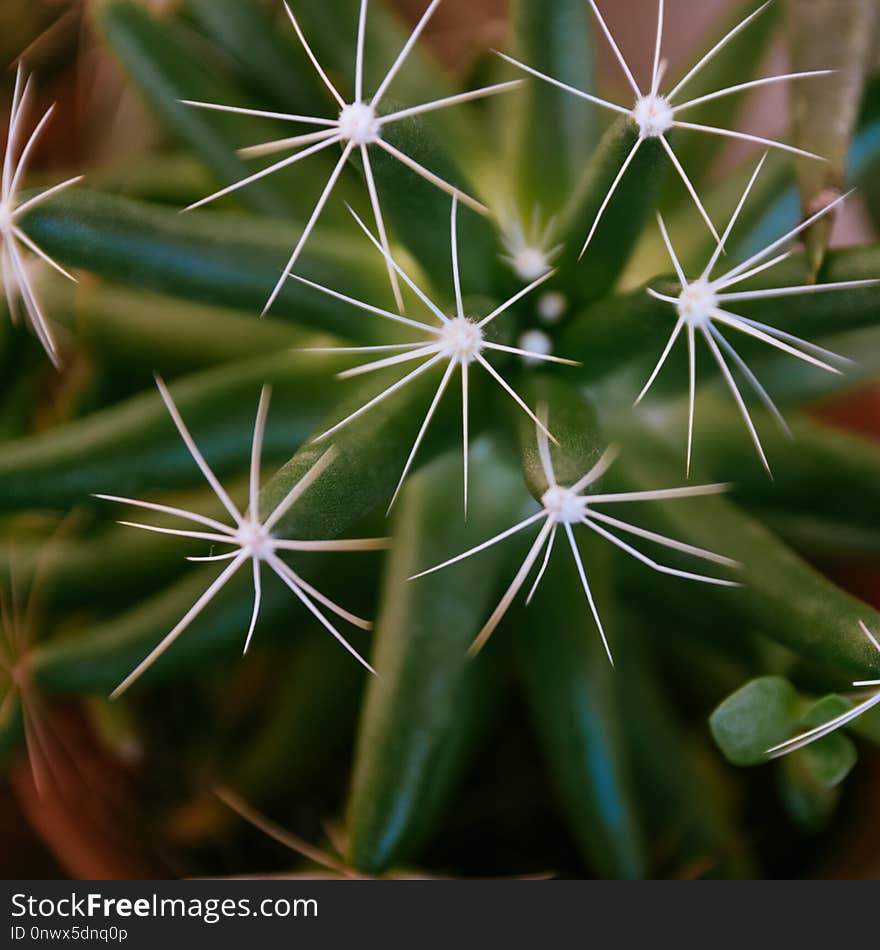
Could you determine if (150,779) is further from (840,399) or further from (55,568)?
(840,399)

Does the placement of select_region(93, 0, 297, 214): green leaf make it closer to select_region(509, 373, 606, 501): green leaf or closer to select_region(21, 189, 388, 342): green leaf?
select_region(21, 189, 388, 342): green leaf

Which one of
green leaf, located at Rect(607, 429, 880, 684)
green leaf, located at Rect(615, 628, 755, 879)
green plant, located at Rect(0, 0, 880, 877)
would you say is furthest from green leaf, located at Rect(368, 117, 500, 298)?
green leaf, located at Rect(615, 628, 755, 879)

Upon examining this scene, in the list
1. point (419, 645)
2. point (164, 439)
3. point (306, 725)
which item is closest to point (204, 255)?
point (164, 439)

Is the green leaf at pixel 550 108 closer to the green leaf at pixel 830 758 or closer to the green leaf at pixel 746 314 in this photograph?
the green leaf at pixel 746 314

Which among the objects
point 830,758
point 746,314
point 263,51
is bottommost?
point 830,758

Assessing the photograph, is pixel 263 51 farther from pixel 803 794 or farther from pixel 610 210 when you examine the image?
pixel 803 794

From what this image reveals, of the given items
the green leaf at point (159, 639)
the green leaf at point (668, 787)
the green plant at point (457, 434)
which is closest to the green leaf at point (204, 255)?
the green plant at point (457, 434)

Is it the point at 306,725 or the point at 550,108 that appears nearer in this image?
the point at 550,108

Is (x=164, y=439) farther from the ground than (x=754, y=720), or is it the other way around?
(x=164, y=439)
